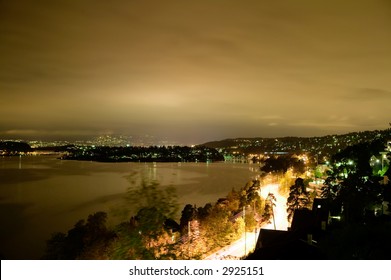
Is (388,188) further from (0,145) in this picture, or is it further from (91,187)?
(0,145)

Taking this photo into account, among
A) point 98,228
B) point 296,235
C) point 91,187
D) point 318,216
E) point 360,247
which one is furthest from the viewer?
point 91,187

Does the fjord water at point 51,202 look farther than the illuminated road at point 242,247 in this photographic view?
Yes

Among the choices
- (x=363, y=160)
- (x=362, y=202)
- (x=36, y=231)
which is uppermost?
(x=363, y=160)

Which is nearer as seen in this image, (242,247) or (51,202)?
(242,247)

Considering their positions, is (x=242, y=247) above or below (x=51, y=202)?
above

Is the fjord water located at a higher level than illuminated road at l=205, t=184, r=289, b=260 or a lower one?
lower

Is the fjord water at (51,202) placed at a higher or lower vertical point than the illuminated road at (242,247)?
lower

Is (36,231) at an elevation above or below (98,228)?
below

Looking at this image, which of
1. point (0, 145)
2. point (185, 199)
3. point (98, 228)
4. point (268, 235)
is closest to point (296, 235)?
point (268, 235)

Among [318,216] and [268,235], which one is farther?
[318,216]

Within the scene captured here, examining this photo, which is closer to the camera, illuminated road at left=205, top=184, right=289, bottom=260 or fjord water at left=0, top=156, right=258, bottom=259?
illuminated road at left=205, top=184, right=289, bottom=260

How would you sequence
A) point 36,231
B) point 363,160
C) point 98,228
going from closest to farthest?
point 98,228
point 363,160
point 36,231
